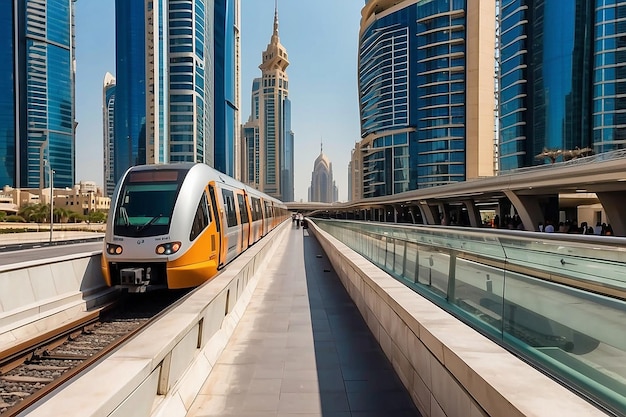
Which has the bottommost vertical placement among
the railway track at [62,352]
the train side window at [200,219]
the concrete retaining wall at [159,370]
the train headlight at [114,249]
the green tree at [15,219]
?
the railway track at [62,352]

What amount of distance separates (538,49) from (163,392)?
7864 centimetres

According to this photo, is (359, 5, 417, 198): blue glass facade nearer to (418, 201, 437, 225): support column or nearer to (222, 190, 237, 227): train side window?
(418, 201, 437, 225): support column

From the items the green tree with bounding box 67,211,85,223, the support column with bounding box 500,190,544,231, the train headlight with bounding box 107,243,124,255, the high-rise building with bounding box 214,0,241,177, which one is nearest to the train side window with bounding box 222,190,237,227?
the train headlight with bounding box 107,243,124,255

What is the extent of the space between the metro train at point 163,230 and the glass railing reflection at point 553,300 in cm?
549

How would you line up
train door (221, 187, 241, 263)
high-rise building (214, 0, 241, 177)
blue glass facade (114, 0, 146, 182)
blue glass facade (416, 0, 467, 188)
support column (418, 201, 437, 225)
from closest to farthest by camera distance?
1. train door (221, 187, 241, 263)
2. support column (418, 201, 437, 225)
3. blue glass facade (416, 0, 467, 188)
4. blue glass facade (114, 0, 146, 182)
5. high-rise building (214, 0, 241, 177)

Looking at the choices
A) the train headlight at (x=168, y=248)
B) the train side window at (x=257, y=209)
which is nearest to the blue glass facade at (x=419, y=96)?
the train side window at (x=257, y=209)

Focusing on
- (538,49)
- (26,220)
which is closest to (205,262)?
(26,220)

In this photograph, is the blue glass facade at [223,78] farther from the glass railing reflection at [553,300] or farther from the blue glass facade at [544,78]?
the glass railing reflection at [553,300]

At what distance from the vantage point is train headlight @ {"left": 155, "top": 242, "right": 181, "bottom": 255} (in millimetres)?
8031

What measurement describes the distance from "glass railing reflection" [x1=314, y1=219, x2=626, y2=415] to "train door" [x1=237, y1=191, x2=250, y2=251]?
33.0 ft

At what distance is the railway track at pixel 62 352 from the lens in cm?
478

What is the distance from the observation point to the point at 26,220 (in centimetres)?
5581

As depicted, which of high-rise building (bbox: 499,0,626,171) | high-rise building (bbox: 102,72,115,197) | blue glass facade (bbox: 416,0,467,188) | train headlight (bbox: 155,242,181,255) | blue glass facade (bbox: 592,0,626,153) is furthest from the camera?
high-rise building (bbox: 102,72,115,197)

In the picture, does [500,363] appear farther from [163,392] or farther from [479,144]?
[479,144]
